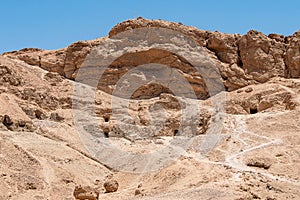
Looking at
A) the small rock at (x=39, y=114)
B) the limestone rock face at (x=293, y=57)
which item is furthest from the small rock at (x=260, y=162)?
the limestone rock face at (x=293, y=57)

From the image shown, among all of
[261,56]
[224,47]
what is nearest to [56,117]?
[224,47]

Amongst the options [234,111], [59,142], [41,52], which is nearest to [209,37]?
[234,111]

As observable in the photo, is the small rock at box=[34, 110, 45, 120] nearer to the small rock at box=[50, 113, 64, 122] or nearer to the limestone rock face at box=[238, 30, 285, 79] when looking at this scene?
the small rock at box=[50, 113, 64, 122]

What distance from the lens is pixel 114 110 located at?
37938 mm

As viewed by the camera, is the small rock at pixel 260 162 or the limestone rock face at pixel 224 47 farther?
the limestone rock face at pixel 224 47

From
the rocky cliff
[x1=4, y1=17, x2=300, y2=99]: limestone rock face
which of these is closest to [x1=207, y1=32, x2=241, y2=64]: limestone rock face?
[x1=4, y1=17, x2=300, y2=99]: limestone rock face

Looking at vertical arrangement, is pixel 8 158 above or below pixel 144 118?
below

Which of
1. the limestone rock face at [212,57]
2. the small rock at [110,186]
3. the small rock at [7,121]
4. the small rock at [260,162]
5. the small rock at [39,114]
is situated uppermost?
the limestone rock face at [212,57]

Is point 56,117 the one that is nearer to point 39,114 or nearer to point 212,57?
point 39,114

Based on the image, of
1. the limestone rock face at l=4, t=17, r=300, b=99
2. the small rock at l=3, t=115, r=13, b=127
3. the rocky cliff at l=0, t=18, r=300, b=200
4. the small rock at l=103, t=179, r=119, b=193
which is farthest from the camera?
the limestone rock face at l=4, t=17, r=300, b=99

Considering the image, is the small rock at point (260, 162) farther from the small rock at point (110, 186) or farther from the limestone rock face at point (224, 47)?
Answer: the limestone rock face at point (224, 47)

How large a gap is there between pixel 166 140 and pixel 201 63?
1246cm

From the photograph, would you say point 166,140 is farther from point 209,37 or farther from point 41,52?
point 41,52

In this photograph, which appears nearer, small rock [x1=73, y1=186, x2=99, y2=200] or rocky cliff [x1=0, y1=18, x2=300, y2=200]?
small rock [x1=73, y1=186, x2=99, y2=200]
